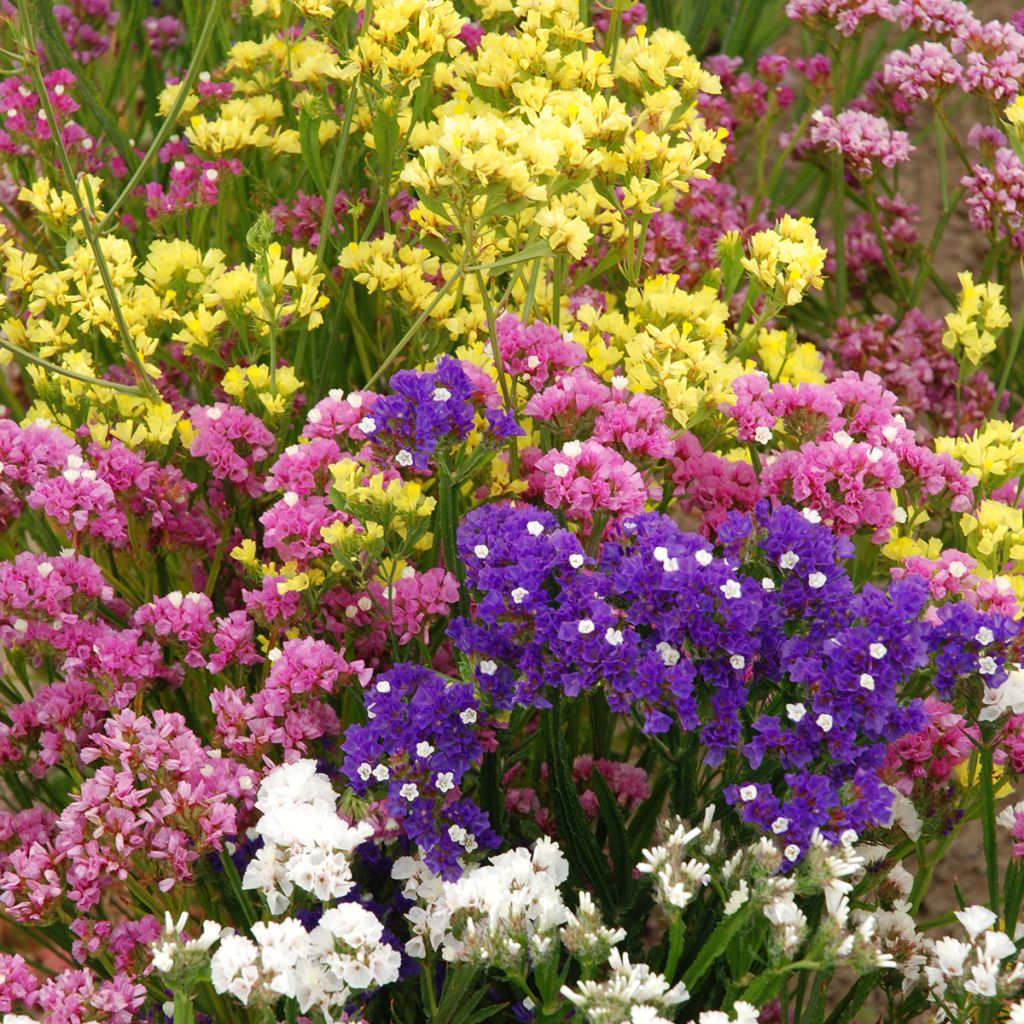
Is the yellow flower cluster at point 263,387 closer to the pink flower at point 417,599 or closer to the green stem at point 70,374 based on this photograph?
the green stem at point 70,374

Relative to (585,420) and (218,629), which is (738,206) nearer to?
(585,420)

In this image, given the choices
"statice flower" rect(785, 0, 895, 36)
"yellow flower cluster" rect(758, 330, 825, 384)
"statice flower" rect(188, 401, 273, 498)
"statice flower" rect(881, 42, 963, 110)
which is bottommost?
"statice flower" rect(188, 401, 273, 498)

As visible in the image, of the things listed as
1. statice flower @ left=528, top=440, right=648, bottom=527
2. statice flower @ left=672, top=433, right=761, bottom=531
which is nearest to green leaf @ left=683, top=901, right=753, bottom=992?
statice flower @ left=528, top=440, right=648, bottom=527

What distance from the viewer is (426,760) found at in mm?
1697

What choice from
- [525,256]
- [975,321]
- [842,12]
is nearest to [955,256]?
[842,12]

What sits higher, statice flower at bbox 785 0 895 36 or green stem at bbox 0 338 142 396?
statice flower at bbox 785 0 895 36

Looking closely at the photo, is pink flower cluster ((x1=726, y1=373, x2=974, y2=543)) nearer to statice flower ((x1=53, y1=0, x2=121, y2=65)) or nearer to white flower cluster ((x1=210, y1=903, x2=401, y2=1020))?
white flower cluster ((x1=210, y1=903, x2=401, y2=1020))

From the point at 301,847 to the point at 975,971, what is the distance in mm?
799

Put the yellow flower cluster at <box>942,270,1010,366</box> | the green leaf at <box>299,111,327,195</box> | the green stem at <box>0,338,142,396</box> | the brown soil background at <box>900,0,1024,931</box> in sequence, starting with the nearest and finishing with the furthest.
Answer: the green stem at <box>0,338,142,396</box>
the green leaf at <box>299,111,327,195</box>
the yellow flower cluster at <box>942,270,1010,366</box>
the brown soil background at <box>900,0,1024,931</box>

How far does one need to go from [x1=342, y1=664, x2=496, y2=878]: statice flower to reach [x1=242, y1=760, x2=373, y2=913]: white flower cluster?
69 millimetres

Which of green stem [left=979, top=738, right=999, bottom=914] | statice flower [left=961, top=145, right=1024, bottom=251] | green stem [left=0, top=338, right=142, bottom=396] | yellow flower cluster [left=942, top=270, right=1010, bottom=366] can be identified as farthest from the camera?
statice flower [left=961, top=145, right=1024, bottom=251]

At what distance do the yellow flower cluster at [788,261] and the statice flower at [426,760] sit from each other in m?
0.75

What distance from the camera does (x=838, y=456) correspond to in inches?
74.4

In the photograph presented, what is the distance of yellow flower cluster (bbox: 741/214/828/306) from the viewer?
6.40 ft
